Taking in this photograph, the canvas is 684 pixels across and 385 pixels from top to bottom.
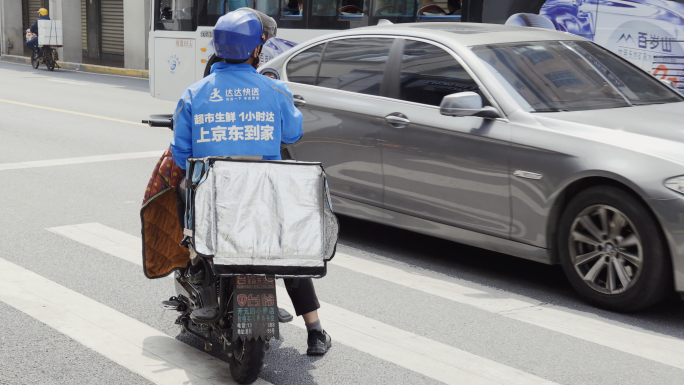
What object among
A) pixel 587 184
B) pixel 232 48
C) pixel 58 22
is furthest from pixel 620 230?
pixel 58 22

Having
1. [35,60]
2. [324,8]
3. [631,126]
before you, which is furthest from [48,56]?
[631,126]

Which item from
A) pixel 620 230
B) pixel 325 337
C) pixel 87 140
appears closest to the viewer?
pixel 325 337

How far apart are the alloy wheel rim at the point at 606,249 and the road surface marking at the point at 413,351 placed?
114 centimetres

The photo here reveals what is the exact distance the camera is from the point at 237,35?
Answer: 3.61 m

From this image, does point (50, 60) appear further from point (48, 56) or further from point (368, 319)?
point (368, 319)

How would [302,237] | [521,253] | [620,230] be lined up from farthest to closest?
[521,253], [620,230], [302,237]

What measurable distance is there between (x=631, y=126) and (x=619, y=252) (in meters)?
0.77

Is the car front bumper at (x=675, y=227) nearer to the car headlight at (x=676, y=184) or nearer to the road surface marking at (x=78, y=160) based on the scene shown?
the car headlight at (x=676, y=184)

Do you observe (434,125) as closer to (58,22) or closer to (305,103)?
(305,103)

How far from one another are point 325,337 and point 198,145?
1.17 metres

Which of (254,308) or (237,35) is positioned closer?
(254,308)

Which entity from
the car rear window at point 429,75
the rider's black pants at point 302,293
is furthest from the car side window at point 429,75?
the rider's black pants at point 302,293

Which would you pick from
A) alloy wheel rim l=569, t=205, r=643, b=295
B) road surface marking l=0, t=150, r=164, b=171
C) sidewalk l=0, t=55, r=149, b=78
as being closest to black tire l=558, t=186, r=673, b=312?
alloy wheel rim l=569, t=205, r=643, b=295

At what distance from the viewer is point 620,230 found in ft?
15.8
